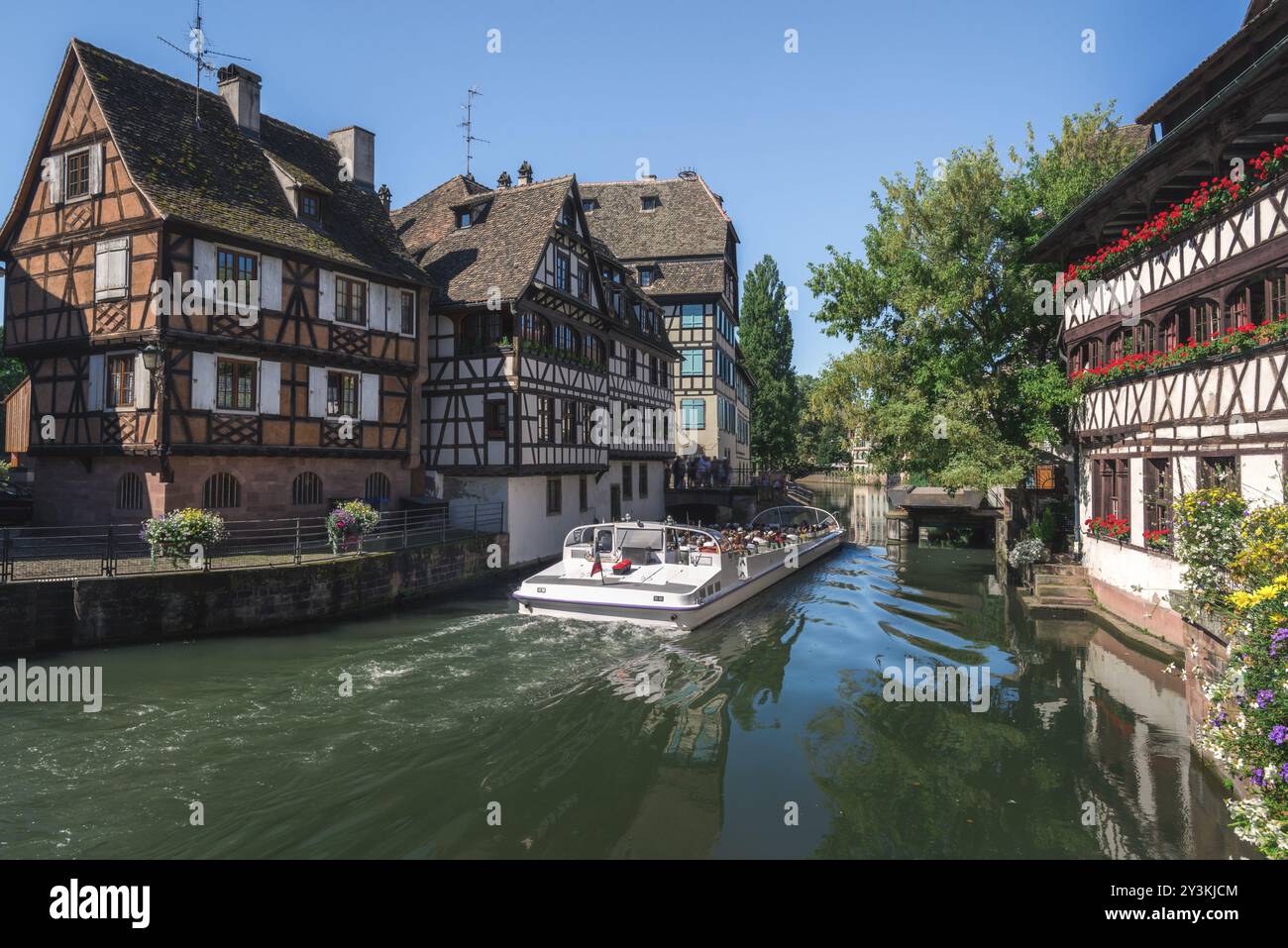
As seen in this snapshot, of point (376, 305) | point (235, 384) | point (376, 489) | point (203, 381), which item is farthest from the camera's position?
point (376, 489)

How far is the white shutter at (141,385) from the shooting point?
18.1 metres

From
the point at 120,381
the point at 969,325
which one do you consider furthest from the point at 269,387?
the point at 969,325

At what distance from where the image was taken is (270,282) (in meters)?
19.9

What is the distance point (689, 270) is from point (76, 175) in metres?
29.2

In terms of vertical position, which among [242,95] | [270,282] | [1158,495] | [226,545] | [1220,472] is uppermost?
[242,95]

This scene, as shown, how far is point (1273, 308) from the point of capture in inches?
490

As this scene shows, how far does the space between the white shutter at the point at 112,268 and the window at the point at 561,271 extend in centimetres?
1247

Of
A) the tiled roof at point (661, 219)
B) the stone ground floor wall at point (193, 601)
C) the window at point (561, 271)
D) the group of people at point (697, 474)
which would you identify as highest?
the tiled roof at point (661, 219)

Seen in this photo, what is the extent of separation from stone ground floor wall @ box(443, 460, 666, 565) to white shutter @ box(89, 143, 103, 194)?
1207cm

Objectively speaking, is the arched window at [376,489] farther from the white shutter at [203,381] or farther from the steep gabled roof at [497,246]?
the steep gabled roof at [497,246]

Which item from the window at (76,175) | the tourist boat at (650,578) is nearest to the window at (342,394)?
the window at (76,175)

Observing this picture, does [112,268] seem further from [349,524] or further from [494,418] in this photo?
[494,418]
